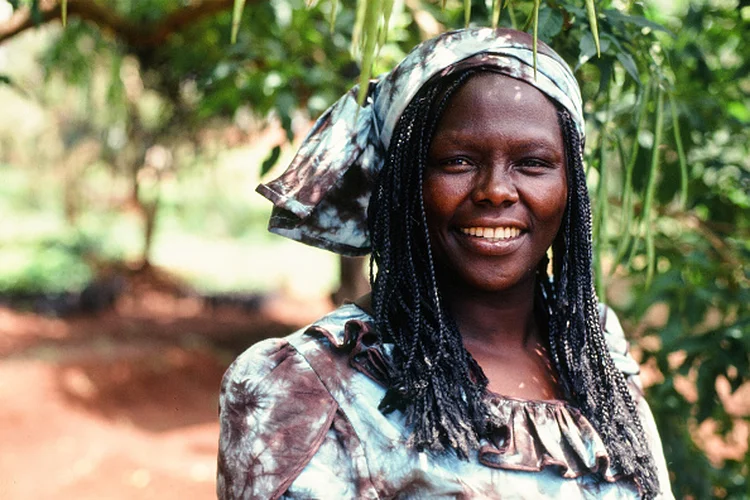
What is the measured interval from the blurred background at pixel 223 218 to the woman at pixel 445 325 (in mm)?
209

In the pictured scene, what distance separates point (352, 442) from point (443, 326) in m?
0.25

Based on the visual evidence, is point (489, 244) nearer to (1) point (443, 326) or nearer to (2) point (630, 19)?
(1) point (443, 326)

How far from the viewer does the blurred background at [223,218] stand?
8.05 ft

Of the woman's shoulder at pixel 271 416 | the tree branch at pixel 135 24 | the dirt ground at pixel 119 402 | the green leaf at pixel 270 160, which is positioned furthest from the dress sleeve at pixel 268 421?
the dirt ground at pixel 119 402

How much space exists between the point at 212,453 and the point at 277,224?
4261 mm

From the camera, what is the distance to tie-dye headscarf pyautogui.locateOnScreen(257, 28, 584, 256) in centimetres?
149

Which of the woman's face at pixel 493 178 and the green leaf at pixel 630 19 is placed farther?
the green leaf at pixel 630 19

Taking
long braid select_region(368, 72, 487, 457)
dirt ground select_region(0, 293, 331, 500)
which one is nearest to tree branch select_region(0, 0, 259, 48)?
long braid select_region(368, 72, 487, 457)

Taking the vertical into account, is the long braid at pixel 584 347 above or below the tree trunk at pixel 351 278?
above

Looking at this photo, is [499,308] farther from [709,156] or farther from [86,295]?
[86,295]

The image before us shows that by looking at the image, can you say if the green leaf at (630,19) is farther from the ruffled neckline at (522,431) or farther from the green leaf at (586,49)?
the ruffled neckline at (522,431)

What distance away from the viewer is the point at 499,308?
164 centimetres

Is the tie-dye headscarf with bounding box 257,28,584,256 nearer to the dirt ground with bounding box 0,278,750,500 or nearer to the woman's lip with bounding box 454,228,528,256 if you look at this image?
the woman's lip with bounding box 454,228,528,256

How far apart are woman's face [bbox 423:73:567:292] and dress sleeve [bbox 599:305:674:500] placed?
1.28ft
